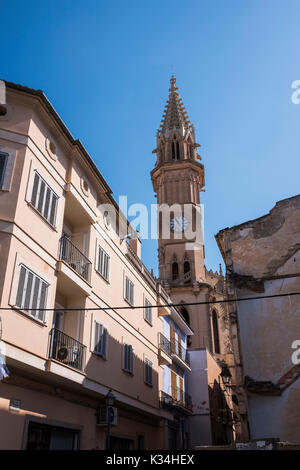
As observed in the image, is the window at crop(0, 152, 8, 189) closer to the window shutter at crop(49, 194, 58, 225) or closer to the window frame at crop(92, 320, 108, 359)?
the window shutter at crop(49, 194, 58, 225)

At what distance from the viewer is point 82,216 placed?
58.5 ft

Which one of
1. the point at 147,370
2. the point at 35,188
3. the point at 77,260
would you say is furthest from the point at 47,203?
the point at 147,370

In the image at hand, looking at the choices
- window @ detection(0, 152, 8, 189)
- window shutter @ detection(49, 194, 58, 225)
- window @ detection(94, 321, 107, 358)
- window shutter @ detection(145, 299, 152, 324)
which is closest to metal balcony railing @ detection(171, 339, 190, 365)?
window shutter @ detection(145, 299, 152, 324)

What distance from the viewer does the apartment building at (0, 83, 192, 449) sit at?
41.2 ft

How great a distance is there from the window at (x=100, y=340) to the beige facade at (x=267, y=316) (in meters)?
6.36

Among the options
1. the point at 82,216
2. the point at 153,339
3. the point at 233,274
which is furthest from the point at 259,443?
the point at 153,339

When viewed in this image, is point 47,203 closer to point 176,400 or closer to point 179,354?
point 176,400

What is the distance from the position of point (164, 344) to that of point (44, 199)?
14.4m

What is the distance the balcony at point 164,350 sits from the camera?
25.0m

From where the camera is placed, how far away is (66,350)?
14508 millimetres

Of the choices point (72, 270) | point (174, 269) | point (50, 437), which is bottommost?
point (50, 437)

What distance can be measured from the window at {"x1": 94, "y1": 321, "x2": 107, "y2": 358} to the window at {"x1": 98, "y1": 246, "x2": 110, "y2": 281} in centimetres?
220
